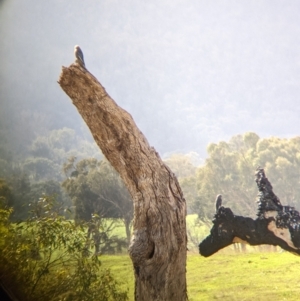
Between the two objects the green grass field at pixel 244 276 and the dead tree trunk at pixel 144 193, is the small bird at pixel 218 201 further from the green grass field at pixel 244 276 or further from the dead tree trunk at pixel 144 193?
the dead tree trunk at pixel 144 193

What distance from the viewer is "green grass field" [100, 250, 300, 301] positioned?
8.21 ft

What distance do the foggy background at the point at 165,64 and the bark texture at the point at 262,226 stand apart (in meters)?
0.55

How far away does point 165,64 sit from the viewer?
11.0 ft

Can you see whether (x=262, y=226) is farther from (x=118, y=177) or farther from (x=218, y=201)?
(x=118, y=177)

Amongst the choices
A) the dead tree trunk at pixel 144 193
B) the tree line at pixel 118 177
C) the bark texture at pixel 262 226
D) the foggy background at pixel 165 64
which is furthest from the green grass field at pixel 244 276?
the foggy background at pixel 165 64

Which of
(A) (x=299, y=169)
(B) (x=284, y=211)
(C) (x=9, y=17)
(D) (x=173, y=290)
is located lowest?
(D) (x=173, y=290)

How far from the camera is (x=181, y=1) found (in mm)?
3268

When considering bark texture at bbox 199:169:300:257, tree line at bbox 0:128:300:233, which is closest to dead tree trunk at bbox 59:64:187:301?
bark texture at bbox 199:169:300:257

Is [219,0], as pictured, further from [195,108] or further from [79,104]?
[79,104]

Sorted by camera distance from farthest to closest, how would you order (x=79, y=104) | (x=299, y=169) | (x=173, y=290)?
(x=299, y=169)
(x=79, y=104)
(x=173, y=290)

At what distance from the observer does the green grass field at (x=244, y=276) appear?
98.5 inches

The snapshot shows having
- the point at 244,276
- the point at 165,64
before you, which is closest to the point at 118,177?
the point at 165,64

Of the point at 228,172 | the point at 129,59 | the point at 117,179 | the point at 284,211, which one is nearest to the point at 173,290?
the point at 284,211

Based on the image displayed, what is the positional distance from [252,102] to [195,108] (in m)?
0.48
